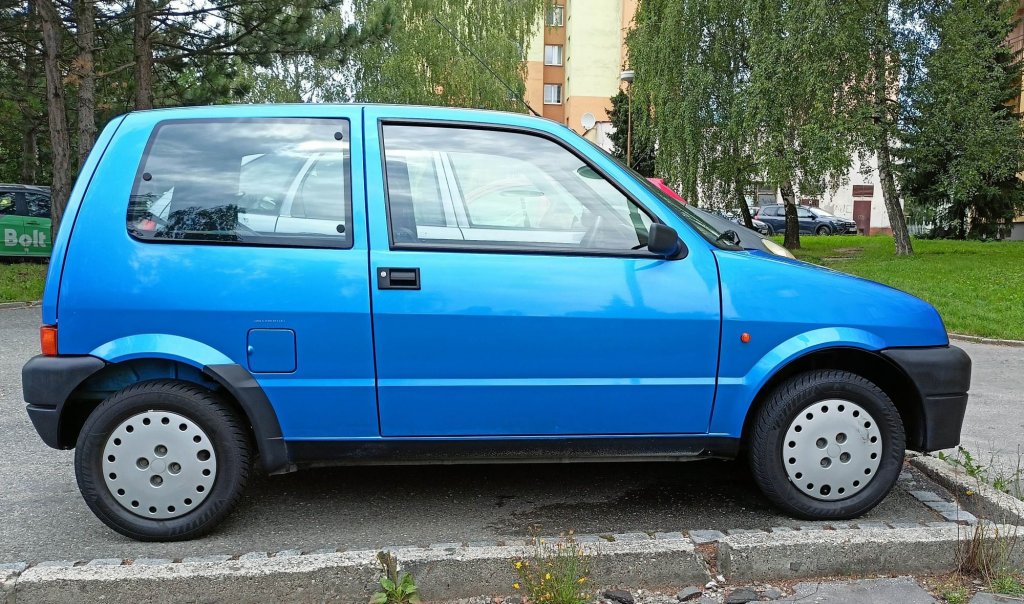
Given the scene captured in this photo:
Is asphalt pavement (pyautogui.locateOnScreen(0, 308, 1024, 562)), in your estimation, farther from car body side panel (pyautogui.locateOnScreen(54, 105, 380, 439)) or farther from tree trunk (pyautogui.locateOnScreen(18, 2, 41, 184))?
tree trunk (pyautogui.locateOnScreen(18, 2, 41, 184))

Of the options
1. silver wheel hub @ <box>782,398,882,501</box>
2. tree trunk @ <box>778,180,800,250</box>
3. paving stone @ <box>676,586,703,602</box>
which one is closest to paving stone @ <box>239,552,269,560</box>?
paving stone @ <box>676,586,703,602</box>

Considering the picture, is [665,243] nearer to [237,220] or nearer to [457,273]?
[457,273]

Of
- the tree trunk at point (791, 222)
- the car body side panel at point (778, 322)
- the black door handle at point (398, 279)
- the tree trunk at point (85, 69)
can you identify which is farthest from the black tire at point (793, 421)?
the tree trunk at point (791, 222)

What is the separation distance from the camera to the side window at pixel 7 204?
1816 cm

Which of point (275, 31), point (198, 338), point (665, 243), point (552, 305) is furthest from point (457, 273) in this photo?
point (275, 31)

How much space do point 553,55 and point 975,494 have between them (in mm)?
52012

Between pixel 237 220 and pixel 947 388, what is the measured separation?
3.22 m

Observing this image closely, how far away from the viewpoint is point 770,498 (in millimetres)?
3389

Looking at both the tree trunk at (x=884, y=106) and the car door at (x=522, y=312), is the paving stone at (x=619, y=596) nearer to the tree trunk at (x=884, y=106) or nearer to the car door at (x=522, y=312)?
the car door at (x=522, y=312)

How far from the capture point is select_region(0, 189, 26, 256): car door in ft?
59.7

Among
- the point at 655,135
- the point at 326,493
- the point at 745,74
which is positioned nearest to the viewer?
the point at 326,493

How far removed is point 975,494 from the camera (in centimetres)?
359

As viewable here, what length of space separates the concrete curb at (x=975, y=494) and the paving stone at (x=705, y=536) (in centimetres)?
134

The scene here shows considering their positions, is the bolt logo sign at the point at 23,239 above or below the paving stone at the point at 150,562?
above
